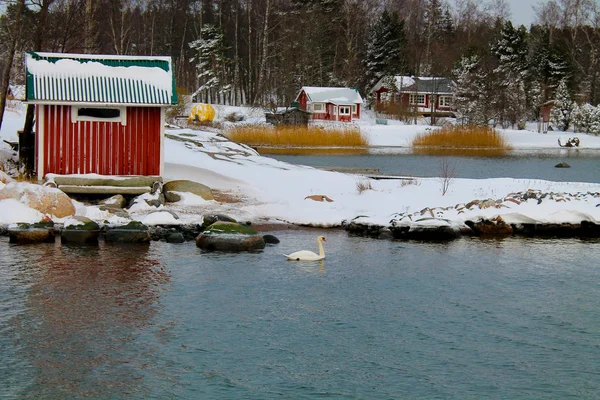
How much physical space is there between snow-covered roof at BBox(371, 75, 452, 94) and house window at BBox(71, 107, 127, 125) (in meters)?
53.3

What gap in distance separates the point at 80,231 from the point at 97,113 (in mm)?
4563

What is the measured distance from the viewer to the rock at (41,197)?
57.4 ft

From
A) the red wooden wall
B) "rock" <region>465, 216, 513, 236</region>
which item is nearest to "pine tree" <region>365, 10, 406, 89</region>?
the red wooden wall

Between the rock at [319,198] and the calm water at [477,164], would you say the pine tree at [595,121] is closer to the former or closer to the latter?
the calm water at [477,164]

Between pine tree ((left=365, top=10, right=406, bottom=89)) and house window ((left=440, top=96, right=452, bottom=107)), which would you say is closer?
pine tree ((left=365, top=10, right=406, bottom=89))

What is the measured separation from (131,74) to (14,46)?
4586 mm

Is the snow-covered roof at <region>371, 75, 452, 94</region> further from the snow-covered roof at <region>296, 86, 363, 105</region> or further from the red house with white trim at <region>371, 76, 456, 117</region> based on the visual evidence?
the snow-covered roof at <region>296, 86, 363, 105</region>

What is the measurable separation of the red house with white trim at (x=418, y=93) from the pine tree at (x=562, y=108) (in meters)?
9.10

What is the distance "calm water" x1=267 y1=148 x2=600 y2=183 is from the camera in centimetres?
3209

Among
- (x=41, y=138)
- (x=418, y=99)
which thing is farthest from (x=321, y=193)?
(x=418, y=99)

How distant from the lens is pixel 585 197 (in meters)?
20.8

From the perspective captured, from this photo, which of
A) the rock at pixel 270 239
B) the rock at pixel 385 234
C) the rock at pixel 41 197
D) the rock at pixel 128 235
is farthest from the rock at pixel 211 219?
the rock at pixel 385 234

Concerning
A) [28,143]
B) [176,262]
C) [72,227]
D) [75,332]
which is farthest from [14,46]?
[75,332]

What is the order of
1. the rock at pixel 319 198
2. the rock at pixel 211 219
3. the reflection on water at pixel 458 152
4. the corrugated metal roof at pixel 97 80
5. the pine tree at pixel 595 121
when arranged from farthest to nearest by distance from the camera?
the pine tree at pixel 595 121, the reflection on water at pixel 458 152, the rock at pixel 319 198, the corrugated metal roof at pixel 97 80, the rock at pixel 211 219
